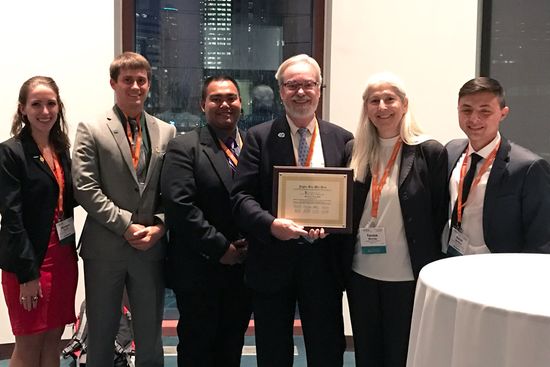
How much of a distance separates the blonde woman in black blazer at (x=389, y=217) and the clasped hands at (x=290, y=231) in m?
0.21

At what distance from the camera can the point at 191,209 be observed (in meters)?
2.54

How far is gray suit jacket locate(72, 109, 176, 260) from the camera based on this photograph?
2.58 m

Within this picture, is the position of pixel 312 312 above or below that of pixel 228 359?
above

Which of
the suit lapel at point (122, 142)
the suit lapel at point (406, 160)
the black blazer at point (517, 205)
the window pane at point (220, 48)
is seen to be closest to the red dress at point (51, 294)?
→ the suit lapel at point (122, 142)

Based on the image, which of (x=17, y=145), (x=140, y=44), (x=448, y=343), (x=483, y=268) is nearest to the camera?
(x=448, y=343)

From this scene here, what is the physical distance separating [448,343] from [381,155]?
5.54ft

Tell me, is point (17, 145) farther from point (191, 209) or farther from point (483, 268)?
point (483, 268)

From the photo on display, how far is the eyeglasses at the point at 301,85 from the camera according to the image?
2.37 m

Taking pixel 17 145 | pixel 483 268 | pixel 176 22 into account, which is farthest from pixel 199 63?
pixel 483 268

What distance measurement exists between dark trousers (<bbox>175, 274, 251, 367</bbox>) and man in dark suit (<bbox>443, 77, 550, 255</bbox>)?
42.8 inches

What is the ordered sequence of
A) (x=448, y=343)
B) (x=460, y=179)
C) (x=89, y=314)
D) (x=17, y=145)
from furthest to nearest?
(x=89, y=314) → (x=17, y=145) → (x=460, y=179) → (x=448, y=343)

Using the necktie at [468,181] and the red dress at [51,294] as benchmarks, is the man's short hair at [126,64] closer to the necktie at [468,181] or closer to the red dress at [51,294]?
the red dress at [51,294]

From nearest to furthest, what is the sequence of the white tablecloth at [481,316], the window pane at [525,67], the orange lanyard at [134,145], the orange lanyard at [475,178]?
the white tablecloth at [481,316] < the orange lanyard at [475,178] < the orange lanyard at [134,145] < the window pane at [525,67]

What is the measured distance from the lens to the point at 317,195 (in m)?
2.25
